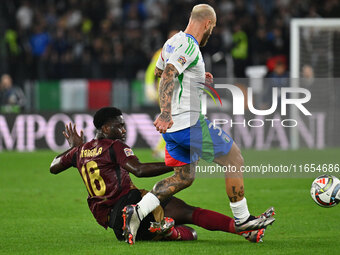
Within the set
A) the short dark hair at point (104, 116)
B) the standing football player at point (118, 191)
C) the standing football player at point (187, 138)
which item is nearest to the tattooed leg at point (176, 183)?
the standing football player at point (187, 138)

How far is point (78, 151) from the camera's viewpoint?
7008mm

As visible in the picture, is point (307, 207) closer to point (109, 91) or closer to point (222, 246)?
point (222, 246)

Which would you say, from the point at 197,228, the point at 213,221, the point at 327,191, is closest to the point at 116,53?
the point at 197,228

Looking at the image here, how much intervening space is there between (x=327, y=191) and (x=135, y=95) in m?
12.5

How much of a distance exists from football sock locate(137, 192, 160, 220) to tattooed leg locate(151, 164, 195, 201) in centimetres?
5

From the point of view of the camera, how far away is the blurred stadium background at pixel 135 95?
7.57 m

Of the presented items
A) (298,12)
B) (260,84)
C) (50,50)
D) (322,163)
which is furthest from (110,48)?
(322,163)

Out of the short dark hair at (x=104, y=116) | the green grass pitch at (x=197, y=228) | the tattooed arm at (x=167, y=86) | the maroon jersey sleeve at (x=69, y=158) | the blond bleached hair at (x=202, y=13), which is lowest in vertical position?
the green grass pitch at (x=197, y=228)

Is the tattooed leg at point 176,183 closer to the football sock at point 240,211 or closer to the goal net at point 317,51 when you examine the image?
the football sock at point 240,211

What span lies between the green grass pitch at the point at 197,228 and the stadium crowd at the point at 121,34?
8758mm

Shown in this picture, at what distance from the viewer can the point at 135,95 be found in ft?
63.4

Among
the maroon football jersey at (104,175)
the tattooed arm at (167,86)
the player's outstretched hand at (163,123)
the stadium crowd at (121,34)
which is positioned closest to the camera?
the player's outstretched hand at (163,123)

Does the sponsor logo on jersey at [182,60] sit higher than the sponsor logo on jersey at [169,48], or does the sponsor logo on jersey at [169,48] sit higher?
the sponsor logo on jersey at [169,48]

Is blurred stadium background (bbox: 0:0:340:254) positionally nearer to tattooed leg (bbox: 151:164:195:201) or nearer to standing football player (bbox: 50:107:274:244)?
standing football player (bbox: 50:107:274:244)
